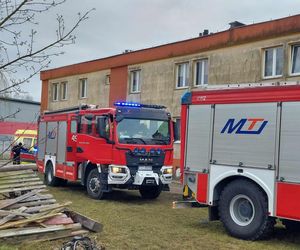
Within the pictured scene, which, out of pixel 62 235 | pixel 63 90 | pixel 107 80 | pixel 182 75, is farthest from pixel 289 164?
pixel 63 90

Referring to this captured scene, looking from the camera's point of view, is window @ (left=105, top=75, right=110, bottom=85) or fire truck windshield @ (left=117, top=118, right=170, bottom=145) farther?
window @ (left=105, top=75, right=110, bottom=85)

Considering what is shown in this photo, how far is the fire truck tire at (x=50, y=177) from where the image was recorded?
17214mm

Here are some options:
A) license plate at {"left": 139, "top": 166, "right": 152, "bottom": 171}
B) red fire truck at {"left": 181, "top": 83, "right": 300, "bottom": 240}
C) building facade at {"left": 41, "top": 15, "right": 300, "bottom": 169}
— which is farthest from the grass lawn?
building facade at {"left": 41, "top": 15, "right": 300, "bottom": 169}

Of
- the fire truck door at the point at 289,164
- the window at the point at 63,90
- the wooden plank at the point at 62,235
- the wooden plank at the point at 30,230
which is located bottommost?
the wooden plank at the point at 62,235

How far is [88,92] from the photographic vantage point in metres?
31.3

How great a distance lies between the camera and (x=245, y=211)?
28.7 feet

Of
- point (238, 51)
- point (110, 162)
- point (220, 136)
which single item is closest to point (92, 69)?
point (238, 51)

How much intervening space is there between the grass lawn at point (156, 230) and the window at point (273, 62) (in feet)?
28.3

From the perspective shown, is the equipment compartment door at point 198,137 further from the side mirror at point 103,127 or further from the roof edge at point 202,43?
the roof edge at point 202,43

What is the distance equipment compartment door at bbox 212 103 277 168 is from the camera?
831 cm

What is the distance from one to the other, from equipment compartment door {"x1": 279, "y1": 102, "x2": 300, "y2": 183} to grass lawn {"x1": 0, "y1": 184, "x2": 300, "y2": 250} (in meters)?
1.29

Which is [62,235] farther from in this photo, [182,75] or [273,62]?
[182,75]

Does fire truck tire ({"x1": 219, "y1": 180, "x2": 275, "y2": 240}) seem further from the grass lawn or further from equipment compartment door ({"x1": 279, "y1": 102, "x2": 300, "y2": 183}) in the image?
equipment compartment door ({"x1": 279, "y1": 102, "x2": 300, "y2": 183})

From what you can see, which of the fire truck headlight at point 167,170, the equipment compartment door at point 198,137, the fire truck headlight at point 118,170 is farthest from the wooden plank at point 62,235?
the fire truck headlight at point 167,170
